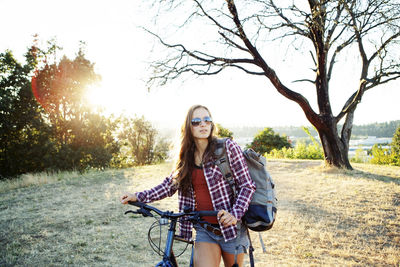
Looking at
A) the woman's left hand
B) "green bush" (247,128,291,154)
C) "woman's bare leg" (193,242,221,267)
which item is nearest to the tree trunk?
"woman's bare leg" (193,242,221,267)

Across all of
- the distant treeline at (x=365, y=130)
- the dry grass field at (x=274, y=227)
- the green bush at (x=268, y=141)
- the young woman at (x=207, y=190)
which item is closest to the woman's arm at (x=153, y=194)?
the young woman at (x=207, y=190)

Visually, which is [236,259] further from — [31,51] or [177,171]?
[31,51]

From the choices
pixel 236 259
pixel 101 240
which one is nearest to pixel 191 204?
pixel 236 259

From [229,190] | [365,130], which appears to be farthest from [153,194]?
[365,130]

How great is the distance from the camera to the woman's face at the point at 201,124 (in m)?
2.69

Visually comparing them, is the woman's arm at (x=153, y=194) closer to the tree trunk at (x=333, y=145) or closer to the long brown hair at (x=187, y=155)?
the long brown hair at (x=187, y=155)

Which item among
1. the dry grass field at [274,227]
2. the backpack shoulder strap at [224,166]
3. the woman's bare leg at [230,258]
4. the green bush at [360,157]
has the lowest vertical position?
the dry grass field at [274,227]

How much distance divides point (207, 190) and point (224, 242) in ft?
1.44

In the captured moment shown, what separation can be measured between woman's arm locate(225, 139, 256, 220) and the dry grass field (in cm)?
280

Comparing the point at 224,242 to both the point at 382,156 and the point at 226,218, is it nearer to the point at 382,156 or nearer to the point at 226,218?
the point at 226,218

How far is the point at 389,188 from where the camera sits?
841 centimetres

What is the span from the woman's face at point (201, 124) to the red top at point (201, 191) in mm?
302

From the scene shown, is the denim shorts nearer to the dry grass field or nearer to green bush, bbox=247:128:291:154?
the dry grass field

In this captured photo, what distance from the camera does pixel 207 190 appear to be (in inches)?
102
